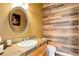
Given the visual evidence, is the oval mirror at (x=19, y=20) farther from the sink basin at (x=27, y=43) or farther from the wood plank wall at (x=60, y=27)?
the wood plank wall at (x=60, y=27)

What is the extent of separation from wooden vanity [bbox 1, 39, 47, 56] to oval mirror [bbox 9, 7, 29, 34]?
8.6 inches

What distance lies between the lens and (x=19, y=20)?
1.74m

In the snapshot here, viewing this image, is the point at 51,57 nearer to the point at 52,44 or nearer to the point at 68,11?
the point at 52,44

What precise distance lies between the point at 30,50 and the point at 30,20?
1.37ft

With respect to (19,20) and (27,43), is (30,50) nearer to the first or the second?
(27,43)

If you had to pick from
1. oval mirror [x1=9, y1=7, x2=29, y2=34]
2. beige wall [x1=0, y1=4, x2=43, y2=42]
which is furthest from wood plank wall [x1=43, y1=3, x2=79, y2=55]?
oval mirror [x1=9, y1=7, x2=29, y2=34]

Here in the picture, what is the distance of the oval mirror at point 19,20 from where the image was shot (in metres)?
1.72

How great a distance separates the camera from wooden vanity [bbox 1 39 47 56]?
149 cm

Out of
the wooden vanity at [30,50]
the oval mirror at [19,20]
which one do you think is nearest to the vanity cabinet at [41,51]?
the wooden vanity at [30,50]

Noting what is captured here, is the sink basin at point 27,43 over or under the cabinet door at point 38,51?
over

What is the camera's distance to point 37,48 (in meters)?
1.67

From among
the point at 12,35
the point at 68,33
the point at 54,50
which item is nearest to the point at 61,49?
the point at 54,50

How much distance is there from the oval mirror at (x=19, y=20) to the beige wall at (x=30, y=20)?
50mm

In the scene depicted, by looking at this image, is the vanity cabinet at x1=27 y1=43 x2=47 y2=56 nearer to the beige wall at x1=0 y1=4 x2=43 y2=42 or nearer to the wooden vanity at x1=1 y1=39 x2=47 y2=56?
the wooden vanity at x1=1 y1=39 x2=47 y2=56
